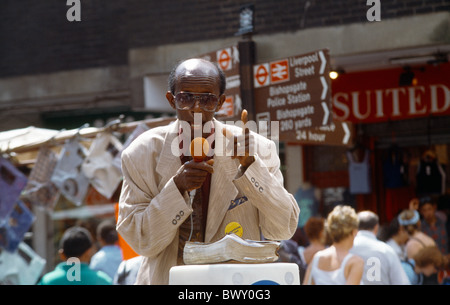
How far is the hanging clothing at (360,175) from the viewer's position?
1189 centimetres

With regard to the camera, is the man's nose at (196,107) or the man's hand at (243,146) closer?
the man's hand at (243,146)

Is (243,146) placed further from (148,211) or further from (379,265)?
(379,265)

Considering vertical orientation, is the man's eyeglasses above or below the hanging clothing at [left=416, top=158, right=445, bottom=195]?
above

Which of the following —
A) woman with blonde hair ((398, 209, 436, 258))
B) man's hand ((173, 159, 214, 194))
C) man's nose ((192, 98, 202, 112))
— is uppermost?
man's nose ((192, 98, 202, 112))

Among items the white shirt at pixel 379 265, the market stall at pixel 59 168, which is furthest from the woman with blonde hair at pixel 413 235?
the market stall at pixel 59 168

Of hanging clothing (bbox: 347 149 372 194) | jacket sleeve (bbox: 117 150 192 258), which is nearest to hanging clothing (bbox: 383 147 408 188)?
hanging clothing (bbox: 347 149 372 194)

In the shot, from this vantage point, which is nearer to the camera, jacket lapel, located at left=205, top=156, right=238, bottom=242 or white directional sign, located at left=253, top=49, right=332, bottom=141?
jacket lapel, located at left=205, top=156, right=238, bottom=242

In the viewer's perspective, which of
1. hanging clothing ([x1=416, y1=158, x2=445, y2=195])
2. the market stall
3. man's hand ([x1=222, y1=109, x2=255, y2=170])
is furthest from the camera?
hanging clothing ([x1=416, y1=158, x2=445, y2=195])

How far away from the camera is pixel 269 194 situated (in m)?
2.82

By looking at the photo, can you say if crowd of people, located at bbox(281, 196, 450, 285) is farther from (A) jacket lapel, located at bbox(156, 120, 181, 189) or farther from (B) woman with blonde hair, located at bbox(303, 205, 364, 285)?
(A) jacket lapel, located at bbox(156, 120, 181, 189)

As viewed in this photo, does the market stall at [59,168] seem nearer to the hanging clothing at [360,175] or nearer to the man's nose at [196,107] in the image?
the man's nose at [196,107]

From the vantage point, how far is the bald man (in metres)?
2.82

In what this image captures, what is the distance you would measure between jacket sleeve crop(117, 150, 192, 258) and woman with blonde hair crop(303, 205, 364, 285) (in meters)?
3.96

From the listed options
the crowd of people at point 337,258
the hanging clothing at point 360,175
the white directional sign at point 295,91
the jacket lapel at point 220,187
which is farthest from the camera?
the hanging clothing at point 360,175
